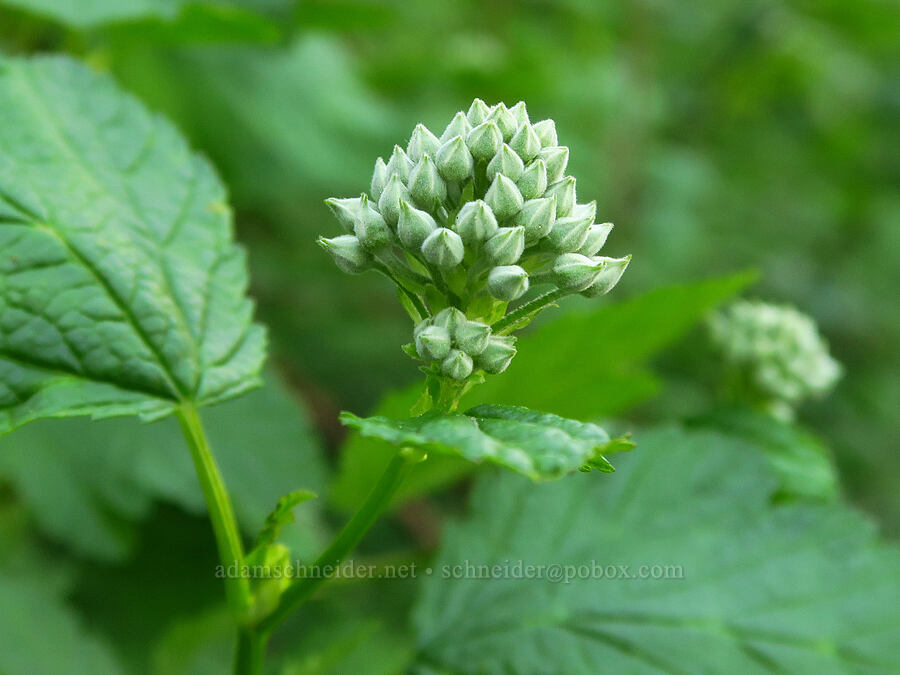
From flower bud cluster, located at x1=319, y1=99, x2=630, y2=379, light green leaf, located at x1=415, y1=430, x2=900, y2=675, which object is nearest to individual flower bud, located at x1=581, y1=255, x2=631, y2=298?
flower bud cluster, located at x1=319, y1=99, x2=630, y2=379

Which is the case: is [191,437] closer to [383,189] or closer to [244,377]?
[244,377]

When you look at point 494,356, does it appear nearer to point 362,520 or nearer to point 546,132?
point 362,520

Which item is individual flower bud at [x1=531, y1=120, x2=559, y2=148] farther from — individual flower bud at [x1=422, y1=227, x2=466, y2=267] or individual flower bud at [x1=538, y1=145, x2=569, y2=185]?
individual flower bud at [x1=422, y1=227, x2=466, y2=267]

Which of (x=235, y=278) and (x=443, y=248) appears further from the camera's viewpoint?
(x=235, y=278)

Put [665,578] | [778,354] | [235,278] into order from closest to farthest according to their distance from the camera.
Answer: [235,278], [665,578], [778,354]

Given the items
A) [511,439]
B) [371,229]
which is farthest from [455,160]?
[511,439]

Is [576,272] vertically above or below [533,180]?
below
